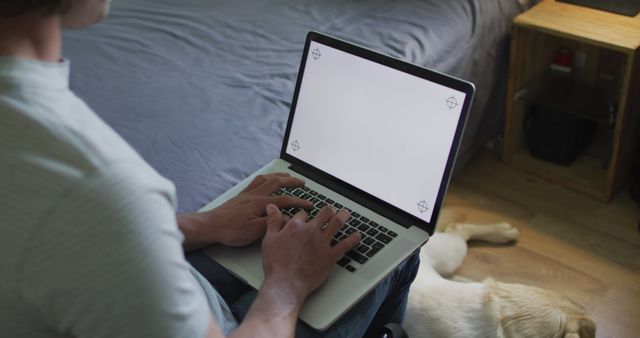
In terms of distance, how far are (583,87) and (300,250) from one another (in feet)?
5.11

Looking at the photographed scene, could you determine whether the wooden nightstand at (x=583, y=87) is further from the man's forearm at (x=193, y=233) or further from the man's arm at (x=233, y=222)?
the man's forearm at (x=193, y=233)

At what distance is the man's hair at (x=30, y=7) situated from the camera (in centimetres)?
57

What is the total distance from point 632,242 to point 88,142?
5.57ft

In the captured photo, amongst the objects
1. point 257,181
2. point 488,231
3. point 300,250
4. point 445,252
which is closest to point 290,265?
point 300,250

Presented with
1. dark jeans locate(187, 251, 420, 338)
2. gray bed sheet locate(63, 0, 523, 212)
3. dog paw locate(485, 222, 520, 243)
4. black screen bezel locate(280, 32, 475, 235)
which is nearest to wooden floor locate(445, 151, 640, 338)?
dog paw locate(485, 222, 520, 243)

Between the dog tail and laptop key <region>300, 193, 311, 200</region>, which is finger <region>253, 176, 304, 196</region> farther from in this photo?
the dog tail

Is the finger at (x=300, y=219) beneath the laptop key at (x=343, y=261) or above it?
above

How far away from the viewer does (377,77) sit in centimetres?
117

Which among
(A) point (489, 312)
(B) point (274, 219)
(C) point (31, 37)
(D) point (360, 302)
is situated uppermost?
(C) point (31, 37)

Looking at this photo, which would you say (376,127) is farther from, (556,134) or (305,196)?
(556,134)

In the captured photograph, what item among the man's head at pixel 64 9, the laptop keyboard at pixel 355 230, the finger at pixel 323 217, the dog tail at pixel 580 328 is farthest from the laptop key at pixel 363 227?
the man's head at pixel 64 9

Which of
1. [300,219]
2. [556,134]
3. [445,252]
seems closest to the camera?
[300,219]

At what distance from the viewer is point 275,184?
1147 millimetres

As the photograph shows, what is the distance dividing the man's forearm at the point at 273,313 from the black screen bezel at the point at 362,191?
0.94 ft
